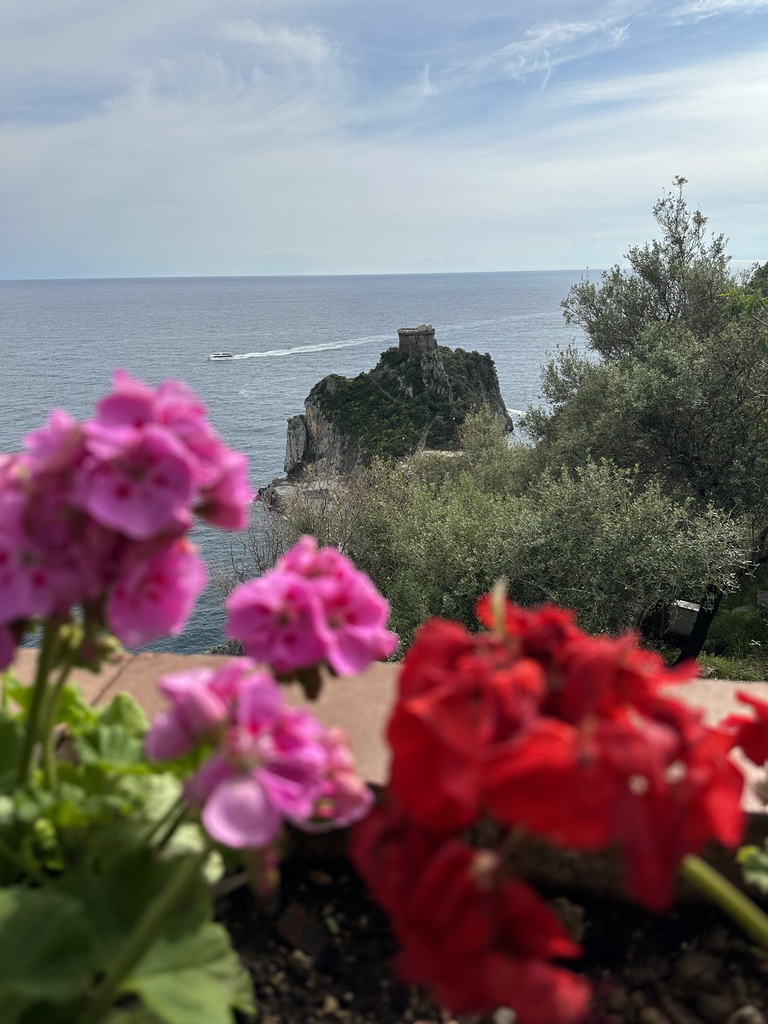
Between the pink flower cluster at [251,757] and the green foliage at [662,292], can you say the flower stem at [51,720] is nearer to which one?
the pink flower cluster at [251,757]

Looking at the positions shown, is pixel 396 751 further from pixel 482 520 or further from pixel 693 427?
pixel 693 427

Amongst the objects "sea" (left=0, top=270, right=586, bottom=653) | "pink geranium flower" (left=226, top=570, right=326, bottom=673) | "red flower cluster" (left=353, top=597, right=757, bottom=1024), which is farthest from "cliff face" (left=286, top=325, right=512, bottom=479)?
"red flower cluster" (left=353, top=597, right=757, bottom=1024)

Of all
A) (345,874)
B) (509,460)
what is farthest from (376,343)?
(345,874)

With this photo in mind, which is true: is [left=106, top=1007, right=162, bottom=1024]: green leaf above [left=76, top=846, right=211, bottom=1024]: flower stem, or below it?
below

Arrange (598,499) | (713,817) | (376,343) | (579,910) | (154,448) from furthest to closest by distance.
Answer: (376,343), (598,499), (579,910), (154,448), (713,817)

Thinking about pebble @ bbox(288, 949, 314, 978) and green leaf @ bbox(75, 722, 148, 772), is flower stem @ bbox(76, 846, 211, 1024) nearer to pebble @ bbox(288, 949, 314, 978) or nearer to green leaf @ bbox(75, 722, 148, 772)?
green leaf @ bbox(75, 722, 148, 772)

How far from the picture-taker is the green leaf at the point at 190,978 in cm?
112

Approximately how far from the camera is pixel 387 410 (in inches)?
2088

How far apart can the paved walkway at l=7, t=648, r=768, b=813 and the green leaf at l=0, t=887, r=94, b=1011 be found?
2.70 feet

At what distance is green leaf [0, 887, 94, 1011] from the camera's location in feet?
3.57

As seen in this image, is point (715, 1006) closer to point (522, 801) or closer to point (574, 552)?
point (522, 801)

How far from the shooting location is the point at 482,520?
1898 cm

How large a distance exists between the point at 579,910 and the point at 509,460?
25811 millimetres

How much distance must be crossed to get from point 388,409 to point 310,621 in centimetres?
5240
